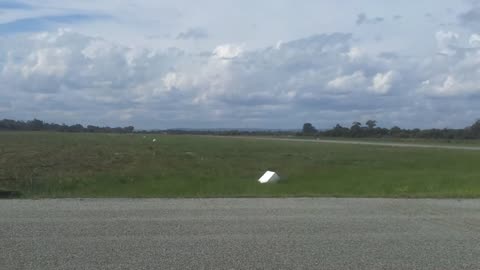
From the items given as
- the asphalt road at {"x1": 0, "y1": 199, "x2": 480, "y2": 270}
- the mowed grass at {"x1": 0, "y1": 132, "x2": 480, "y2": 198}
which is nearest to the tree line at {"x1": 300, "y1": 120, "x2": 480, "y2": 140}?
the mowed grass at {"x1": 0, "y1": 132, "x2": 480, "y2": 198}

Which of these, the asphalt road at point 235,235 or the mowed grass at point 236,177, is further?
the mowed grass at point 236,177

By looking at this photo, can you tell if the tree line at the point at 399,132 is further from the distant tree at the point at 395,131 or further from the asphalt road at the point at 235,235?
the asphalt road at the point at 235,235

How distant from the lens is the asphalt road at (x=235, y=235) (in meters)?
8.23

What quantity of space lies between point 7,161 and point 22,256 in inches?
1509

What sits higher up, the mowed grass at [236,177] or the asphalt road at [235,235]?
the asphalt road at [235,235]

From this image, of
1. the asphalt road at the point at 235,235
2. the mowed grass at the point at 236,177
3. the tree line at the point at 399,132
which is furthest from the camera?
the tree line at the point at 399,132

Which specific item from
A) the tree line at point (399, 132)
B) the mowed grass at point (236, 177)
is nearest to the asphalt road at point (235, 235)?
the mowed grass at point (236, 177)

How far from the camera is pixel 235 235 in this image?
32.4ft

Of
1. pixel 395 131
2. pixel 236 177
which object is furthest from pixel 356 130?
pixel 236 177

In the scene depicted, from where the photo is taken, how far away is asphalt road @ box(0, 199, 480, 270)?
8.23 m

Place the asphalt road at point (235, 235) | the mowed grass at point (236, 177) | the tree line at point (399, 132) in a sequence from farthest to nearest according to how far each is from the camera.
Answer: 1. the tree line at point (399, 132)
2. the mowed grass at point (236, 177)
3. the asphalt road at point (235, 235)

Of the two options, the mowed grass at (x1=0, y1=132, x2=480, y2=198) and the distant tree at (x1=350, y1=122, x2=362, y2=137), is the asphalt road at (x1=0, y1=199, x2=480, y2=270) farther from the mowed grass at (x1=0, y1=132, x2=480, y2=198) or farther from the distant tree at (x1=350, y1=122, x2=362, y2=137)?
the distant tree at (x1=350, y1=122, x2=362, y2=137)

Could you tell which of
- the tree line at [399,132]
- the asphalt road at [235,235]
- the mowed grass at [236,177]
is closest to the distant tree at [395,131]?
the tree line at [399,132]

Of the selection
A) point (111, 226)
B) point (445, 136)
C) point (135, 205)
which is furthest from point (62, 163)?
point (445, 136)
